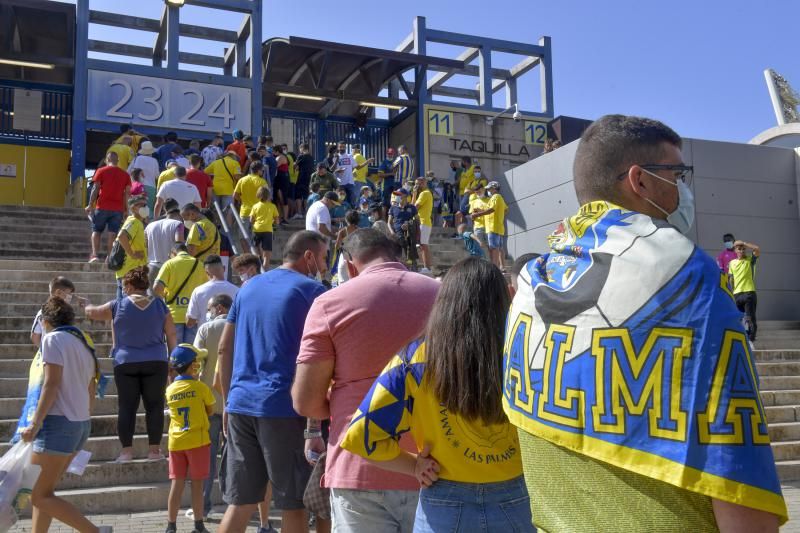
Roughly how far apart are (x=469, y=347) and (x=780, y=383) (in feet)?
29.8

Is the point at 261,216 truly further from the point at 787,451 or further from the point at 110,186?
the point at 787,451

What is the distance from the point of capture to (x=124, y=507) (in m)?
6.25

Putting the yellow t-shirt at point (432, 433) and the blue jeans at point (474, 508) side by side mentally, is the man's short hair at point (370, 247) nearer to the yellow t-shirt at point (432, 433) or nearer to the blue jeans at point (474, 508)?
the yellow t-shirt at point (432, 433)

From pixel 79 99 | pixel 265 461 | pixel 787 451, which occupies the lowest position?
pixel 787 451

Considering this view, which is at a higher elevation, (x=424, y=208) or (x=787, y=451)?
(x=424, y=208)

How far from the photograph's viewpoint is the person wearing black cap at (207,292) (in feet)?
23.4

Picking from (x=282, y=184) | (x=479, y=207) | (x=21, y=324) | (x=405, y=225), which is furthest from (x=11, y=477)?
(x=282, y=184)

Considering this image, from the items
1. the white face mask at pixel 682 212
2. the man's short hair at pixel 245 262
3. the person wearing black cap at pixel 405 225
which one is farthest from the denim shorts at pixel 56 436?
the person wearing black cap at pixel 405 225

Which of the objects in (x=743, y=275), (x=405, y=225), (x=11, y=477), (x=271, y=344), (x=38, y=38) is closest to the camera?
(x=271, y=344)

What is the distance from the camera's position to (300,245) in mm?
4102

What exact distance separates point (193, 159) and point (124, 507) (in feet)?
23.5

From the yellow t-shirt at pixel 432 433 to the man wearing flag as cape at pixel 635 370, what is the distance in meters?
0.58

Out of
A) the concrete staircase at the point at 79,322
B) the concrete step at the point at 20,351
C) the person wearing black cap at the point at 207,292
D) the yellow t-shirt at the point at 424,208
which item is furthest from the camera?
the yellow t-shirt at the point at 424,208

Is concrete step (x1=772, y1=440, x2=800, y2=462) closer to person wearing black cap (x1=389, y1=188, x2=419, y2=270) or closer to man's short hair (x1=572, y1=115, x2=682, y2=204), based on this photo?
person wearing black cap (x1=389, y1=188, x2=419, y2=270)
